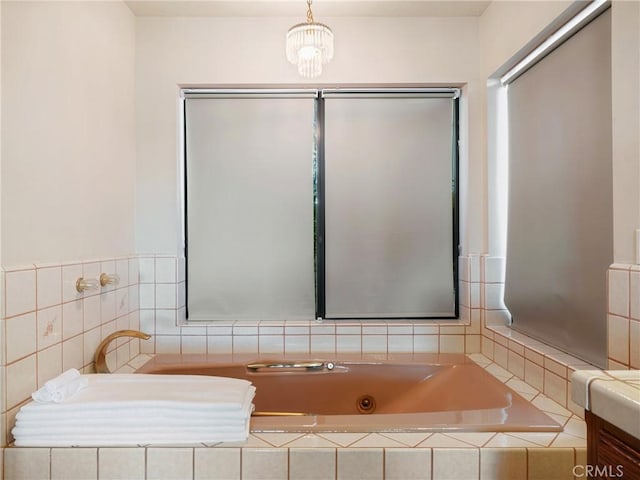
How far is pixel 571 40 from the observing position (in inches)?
60.9

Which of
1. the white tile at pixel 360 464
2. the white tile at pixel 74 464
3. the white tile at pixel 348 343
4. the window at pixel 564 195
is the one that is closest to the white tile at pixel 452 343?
the window at pixel 564 195

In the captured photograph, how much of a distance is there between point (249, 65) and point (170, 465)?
6.18 feet

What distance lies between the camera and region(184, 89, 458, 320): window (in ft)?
7.49

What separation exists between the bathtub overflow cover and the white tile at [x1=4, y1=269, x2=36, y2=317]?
4.81 ft

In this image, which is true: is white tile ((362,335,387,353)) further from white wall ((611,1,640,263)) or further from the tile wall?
white wall ((611,1,640,263))

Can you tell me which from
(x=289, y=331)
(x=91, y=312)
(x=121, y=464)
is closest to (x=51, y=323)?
(x=91, y=312)

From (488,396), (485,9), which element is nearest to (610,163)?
(488,396)

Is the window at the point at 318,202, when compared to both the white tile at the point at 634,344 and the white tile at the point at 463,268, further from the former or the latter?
the white tile at the point at 634,344

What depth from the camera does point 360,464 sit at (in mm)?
1178

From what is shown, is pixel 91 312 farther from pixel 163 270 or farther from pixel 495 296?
pixel 495 296

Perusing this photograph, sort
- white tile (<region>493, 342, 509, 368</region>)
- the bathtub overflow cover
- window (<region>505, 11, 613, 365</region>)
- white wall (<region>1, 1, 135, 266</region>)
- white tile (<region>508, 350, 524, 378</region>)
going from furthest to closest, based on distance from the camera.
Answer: the bathtub overflow cover, white tile (<region>493, 342, 509, 368</region>), white tile (<region>508, 350, 524, 378</region>), window (<region>505, 11, 613, 365</region>), white wall (<region>1, 1, 135, 266</region>)

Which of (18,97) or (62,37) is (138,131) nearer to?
(62,37)

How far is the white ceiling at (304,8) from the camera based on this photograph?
79.7 inches

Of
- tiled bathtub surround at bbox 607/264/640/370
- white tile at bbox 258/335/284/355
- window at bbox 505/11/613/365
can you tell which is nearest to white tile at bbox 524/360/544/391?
window at bbox 505/11/613/365
